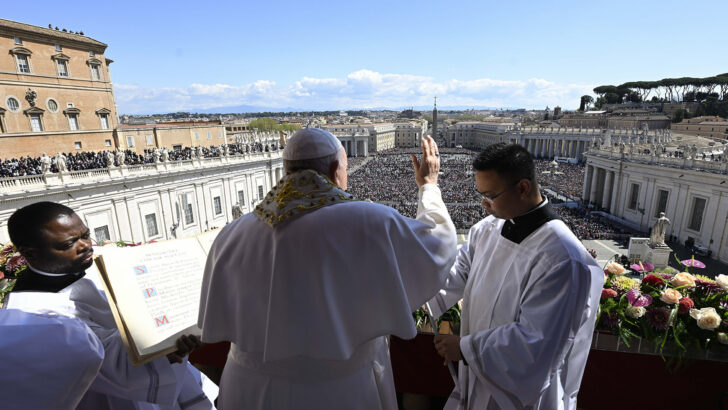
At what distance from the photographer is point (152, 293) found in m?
2.15

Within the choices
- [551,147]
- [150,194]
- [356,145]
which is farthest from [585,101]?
[150,194]

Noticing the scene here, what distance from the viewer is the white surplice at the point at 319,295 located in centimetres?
171

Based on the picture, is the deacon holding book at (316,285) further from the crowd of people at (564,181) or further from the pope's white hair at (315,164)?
the crowd of people at (564,181)

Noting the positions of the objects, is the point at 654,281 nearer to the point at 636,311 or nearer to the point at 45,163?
the point at 636,311

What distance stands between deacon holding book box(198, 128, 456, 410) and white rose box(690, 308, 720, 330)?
246cm

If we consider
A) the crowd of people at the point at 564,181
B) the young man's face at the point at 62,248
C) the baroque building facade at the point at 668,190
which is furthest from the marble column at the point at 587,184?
the young man's face at the point at 62,248

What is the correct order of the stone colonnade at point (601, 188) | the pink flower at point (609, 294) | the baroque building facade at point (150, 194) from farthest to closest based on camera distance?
the stone colonnade at point (601, 188)
the baroque building facade at point (150, 194)
the pink flower at point (609, 294)

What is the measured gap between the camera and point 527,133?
283 feet

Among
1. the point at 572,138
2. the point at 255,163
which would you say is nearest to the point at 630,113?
the point at 572,138

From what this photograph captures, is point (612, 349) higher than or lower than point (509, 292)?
lower

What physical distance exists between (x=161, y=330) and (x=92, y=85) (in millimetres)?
34025

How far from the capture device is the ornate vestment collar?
1734mm

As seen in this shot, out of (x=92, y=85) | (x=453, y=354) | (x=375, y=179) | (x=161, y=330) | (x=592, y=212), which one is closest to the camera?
(x=161, y=330)

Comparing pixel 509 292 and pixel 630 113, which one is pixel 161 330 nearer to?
pixel 509 292
